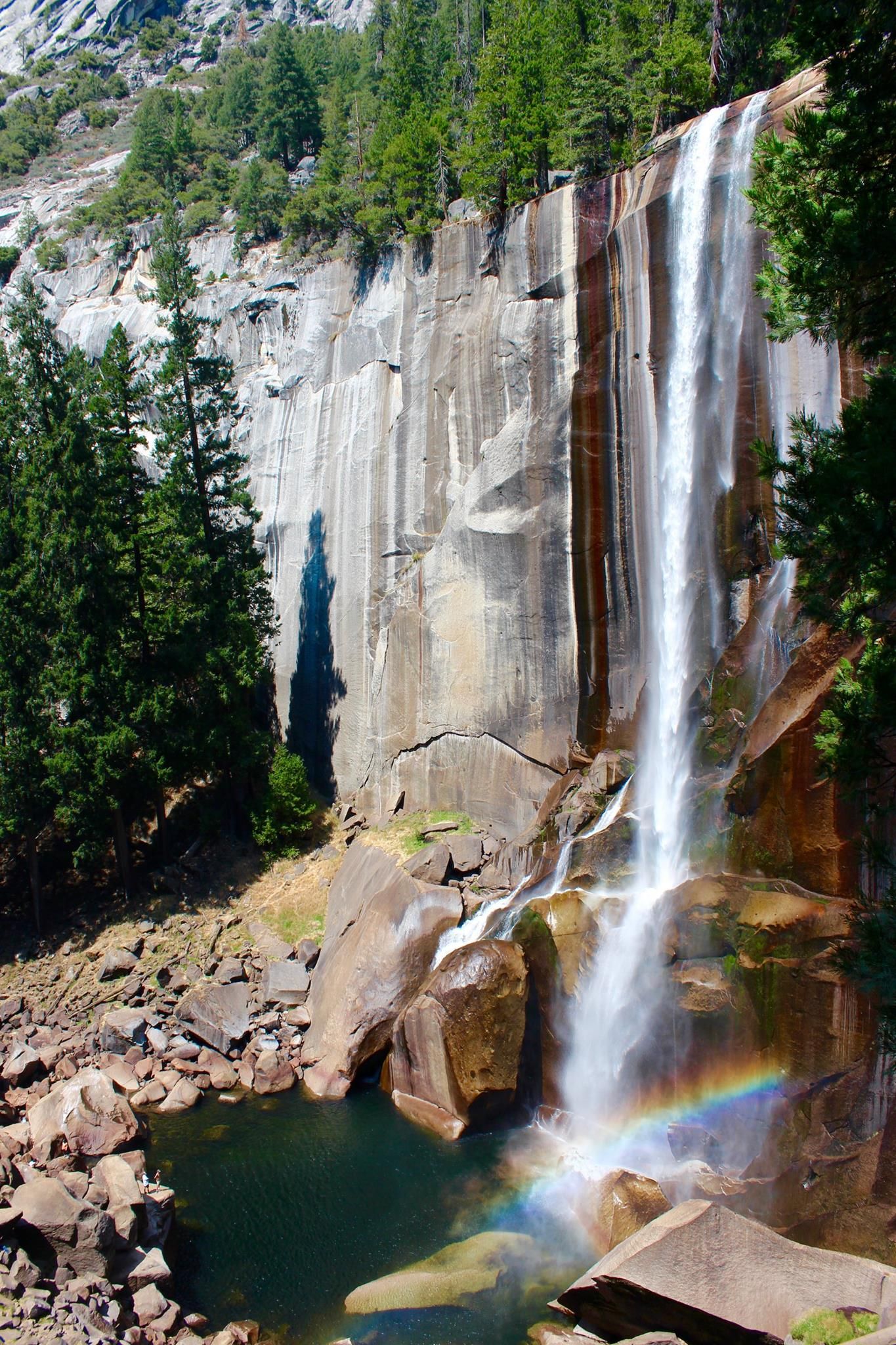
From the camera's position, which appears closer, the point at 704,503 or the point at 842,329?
the point at 842,329

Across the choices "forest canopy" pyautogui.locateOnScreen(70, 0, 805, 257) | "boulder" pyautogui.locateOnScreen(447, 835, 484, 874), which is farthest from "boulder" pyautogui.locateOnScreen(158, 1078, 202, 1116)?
"forest canopy" pyautogui.locateOnScreen(70, 0, 805, 257)

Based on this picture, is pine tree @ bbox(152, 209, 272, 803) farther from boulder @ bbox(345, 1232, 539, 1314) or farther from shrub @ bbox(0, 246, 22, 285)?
shrub @ bbox(0, 246, 22, 285)

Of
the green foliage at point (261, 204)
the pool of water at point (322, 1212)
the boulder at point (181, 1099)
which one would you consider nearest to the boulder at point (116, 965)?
the boulder at point (181, 1099)

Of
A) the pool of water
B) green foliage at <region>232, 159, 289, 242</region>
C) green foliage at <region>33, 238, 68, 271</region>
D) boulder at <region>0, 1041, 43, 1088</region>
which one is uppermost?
green foliage at <region>33, 238, 68, 271</region>

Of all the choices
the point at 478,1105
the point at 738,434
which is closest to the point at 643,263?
the point at 738,434

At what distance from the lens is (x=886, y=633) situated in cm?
800

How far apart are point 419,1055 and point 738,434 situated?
42.3 ft

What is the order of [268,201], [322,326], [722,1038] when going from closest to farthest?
1. [722,1038]
2. [322,326]
3. [268,201]

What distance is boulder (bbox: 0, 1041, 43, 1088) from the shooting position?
15867 mm

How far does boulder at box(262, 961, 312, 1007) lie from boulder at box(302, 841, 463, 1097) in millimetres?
330

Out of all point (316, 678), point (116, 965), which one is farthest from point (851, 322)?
point (316, 678)

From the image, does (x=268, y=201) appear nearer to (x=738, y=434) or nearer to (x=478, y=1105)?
(x=738, y=434)

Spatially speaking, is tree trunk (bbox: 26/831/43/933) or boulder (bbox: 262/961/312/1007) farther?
tree trunk (bbox: 26/831/43/933)

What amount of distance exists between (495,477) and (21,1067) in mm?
16050
